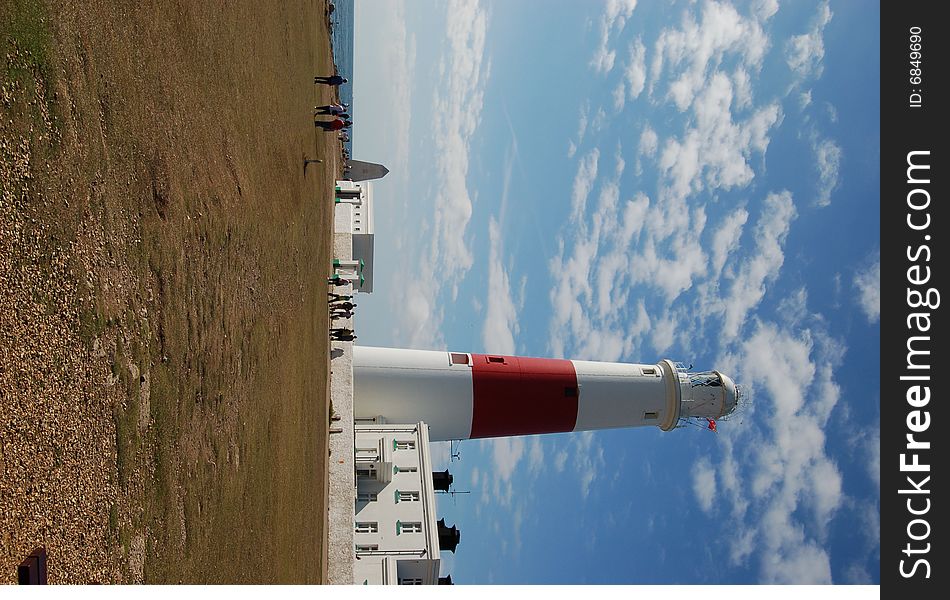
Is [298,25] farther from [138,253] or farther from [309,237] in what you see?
[138,253]

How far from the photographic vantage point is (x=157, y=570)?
28.8ft

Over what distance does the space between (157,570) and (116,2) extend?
21.5ft

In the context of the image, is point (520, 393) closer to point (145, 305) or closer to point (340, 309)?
point (340, 309)

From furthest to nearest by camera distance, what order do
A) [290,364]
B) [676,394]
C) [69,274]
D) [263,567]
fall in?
1. [676,394]
2. [290,364]
3. [263,567]
4. [69,274]

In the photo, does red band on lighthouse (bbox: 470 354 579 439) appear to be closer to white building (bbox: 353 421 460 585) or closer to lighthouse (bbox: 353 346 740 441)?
lighthouse (bbox: 353 346 740 441)

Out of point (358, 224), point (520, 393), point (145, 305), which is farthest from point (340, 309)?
point (145, 305)

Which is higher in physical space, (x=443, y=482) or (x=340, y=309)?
(x=340, y=309)

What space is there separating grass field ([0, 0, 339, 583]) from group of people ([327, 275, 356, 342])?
26.0ft

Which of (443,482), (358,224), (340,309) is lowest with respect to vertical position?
(443,482)

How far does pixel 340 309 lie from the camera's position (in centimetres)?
2658

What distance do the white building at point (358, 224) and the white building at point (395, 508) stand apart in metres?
9.04

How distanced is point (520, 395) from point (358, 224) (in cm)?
1128
